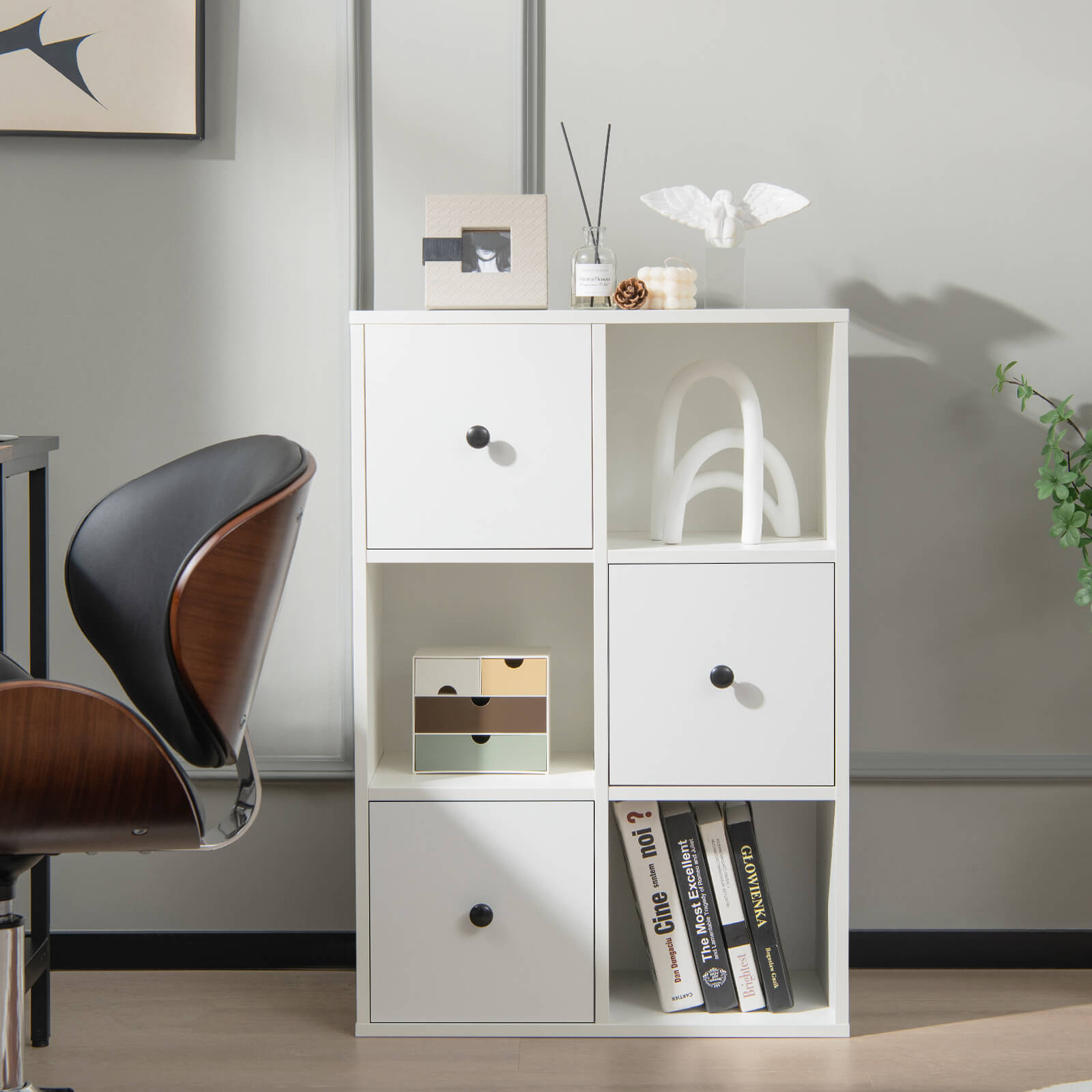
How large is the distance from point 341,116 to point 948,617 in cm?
139

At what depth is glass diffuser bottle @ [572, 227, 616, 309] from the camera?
5.31ft

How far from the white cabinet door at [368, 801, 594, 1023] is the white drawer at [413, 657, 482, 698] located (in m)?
0.17

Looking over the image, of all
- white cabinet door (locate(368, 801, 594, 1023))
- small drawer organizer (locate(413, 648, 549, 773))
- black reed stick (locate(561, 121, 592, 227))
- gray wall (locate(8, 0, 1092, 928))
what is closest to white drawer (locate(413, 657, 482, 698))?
small drawer organizer (locate(413, 648, 549, 773))

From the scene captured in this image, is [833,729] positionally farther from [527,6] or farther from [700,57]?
[527,6]

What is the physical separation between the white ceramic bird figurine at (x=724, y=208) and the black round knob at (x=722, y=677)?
26.6 inches

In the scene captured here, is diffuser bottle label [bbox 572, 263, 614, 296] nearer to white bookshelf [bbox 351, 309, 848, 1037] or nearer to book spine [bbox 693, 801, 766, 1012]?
white bookshelf [bbox 351, 309, 848, 1037]

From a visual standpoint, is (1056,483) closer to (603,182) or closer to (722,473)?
(722,473)

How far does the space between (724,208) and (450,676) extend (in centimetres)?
86

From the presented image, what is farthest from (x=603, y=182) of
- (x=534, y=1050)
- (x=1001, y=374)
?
(x=534, y=1050)

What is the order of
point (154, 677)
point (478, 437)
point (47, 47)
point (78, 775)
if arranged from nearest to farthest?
point (78, 775) < point (154, 677) < point (478, 437) < point (47, 47)

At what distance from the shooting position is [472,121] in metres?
1.82

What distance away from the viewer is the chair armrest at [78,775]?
939 mm

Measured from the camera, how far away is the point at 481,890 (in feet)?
5.34

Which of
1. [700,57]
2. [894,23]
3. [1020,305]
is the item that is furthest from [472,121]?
[1020,305]
